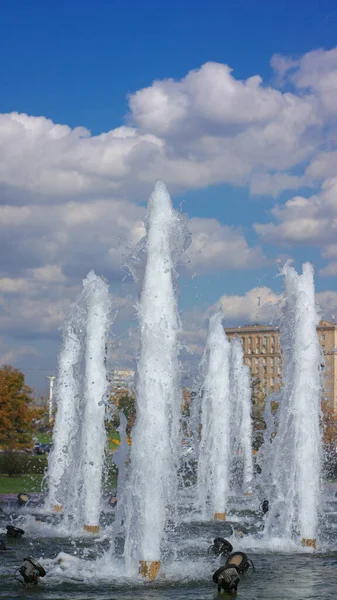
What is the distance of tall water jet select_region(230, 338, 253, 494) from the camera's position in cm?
3750

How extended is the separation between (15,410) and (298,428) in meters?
38.5

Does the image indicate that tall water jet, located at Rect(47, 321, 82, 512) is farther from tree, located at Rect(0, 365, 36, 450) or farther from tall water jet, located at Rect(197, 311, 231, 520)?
tree, located at Rect(0, 365, 36, 450)

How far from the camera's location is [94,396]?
20.4 meters

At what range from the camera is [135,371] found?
45.0ft

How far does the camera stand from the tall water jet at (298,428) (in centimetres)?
1766

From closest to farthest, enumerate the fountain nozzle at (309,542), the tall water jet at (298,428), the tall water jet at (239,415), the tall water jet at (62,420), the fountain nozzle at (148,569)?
1. the fountain nozzle at (148,569)
2. the fountain nozzle at (309,542)
3. the tall water jet at (298,428)
4. the tall water jet at (62,420)
5. the tall water jet at (239,415)

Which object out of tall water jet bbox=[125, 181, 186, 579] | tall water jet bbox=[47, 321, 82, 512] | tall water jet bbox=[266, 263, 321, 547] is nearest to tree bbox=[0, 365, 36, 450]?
tall water jet bbox=[47, 321, 82, 512]

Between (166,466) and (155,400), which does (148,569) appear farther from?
(155,400)

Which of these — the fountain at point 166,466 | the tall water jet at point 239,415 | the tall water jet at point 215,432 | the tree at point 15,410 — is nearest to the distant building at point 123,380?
the fountain at point 166,466

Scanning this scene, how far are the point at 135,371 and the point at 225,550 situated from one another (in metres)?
4.61

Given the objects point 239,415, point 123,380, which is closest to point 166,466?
point 123,380

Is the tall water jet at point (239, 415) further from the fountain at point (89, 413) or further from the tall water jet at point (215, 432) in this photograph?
the fountain at point (89, 413)

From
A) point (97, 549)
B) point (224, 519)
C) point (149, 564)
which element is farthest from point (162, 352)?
point (224, 519)

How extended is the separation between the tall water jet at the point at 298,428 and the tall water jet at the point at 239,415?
18.6m
